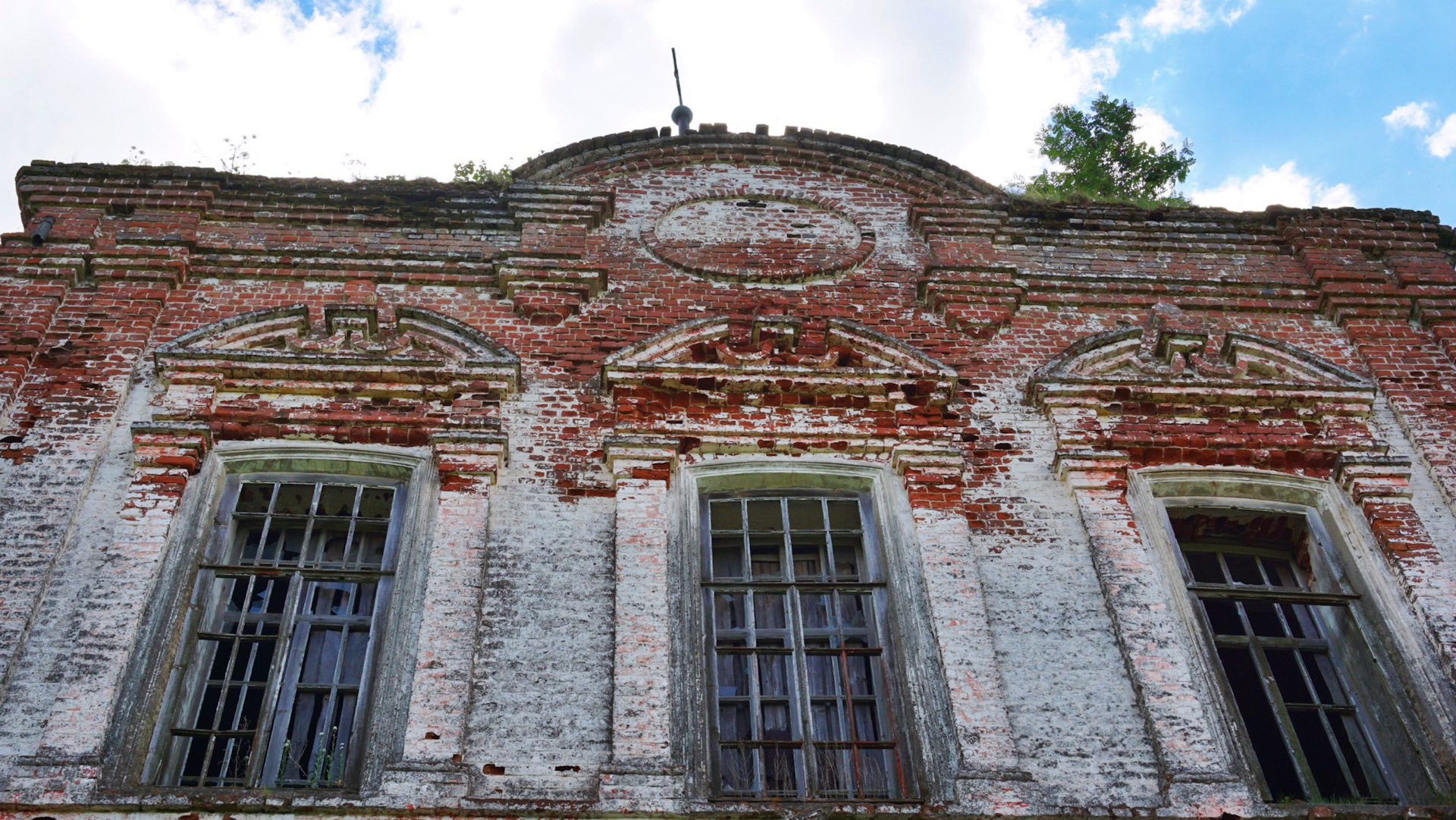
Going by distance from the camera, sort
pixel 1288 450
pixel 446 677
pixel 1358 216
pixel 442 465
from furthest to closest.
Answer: pixel 1358 216 < pixel 1288 450 < pixel 442 465 < pixel 446 677

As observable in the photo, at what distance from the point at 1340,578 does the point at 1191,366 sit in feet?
6.36

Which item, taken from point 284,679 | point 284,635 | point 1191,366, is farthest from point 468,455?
point 1191,366

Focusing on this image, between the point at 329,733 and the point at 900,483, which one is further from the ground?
the point at 900,483

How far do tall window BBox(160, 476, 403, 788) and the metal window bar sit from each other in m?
4.81

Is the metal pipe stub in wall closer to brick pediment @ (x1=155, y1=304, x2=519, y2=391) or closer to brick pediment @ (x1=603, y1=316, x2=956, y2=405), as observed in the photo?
brick pediment @ (x1=155, y1=304, x2=519, y2=391)

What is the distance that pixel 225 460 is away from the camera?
26.1 ft

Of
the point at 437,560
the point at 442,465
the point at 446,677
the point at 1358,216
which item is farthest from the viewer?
the point at 1358,216

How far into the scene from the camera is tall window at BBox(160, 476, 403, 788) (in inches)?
263

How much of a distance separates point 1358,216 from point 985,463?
4.66 meters

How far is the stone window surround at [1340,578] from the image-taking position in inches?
276

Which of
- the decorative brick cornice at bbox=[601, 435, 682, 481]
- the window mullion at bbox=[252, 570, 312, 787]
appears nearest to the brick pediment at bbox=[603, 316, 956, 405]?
the decorative brick cornice at bbox=[601, 435, 682, 481]

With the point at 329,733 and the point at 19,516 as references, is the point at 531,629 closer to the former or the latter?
the point at 329,733

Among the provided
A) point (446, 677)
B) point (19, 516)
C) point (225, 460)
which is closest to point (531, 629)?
point (446, 677)

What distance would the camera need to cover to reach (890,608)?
7508mm
